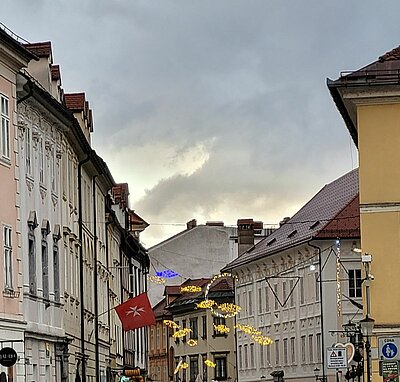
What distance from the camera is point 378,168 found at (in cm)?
4262

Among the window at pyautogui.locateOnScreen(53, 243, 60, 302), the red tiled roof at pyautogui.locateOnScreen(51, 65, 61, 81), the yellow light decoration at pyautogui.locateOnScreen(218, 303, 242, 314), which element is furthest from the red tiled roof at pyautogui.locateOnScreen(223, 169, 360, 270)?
the window at pyautogui.locateOnScreen(53, 243, 60, 302)

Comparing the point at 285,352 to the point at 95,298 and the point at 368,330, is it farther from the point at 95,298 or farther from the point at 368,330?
the point at 368,330

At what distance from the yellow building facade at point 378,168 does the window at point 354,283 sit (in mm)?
30096

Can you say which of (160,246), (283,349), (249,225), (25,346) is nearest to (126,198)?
(283,349)

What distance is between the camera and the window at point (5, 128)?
111ft

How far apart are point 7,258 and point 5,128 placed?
3087 millimetres

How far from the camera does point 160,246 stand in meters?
116

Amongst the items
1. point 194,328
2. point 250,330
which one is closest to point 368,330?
point 250,330

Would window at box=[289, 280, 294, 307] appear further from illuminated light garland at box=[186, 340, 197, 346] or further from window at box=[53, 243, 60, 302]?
window at box=[53, 243, 60, 302]

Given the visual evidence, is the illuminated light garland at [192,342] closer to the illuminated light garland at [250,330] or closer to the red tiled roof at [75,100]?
the illuminated light garland at [250,330]

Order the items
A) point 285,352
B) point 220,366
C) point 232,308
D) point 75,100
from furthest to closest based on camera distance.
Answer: point 220,366 < point 232,308 < point 285,352 < point 75,100

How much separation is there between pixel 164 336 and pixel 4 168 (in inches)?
3643

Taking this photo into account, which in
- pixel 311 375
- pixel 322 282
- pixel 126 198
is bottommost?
pixel 311 375

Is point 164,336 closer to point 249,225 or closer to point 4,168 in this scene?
point 249,225
